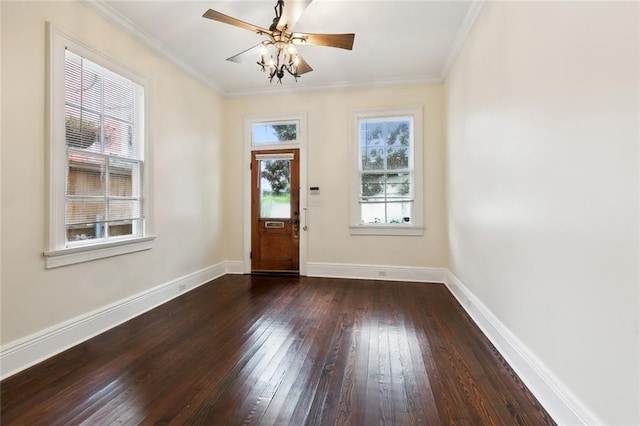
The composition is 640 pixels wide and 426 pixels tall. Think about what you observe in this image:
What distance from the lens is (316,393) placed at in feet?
5.85

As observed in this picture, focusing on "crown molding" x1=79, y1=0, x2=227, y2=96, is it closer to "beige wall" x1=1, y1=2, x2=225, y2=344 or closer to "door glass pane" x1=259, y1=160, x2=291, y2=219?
"beige wall" x1=1, y1=2, x2=225, y2=344

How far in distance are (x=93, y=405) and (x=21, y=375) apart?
0.78m

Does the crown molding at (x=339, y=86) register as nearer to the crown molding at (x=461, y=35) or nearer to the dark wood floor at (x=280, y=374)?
the crown molding at (x=461, y=35)

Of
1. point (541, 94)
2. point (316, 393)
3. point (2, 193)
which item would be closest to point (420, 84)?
point (541, 94)

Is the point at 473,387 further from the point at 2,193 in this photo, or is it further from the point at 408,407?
the point at 2,193

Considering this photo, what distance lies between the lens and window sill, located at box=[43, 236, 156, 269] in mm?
2283

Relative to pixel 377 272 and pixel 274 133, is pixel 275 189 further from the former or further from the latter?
pixel 377 272

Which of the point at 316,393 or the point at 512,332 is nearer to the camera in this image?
the point at 316,393

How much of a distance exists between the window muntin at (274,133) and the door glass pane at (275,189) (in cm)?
34

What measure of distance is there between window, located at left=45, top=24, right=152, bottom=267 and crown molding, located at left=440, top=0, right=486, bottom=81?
3485 mm

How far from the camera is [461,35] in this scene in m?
3.16

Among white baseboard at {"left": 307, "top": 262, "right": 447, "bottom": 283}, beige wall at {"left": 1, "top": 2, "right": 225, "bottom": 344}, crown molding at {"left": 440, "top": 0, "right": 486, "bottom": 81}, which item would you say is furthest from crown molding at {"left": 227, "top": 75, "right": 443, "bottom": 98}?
white baseboard at {"left": 307, "top": 262, "right": 447, "bottom": 283}

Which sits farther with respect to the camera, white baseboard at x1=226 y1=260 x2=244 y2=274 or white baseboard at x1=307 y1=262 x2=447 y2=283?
white baseboard at x1=226 y1=260 x2=244 y2=274

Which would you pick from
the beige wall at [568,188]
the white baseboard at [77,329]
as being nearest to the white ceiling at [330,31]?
the beige wall at [568,188]
